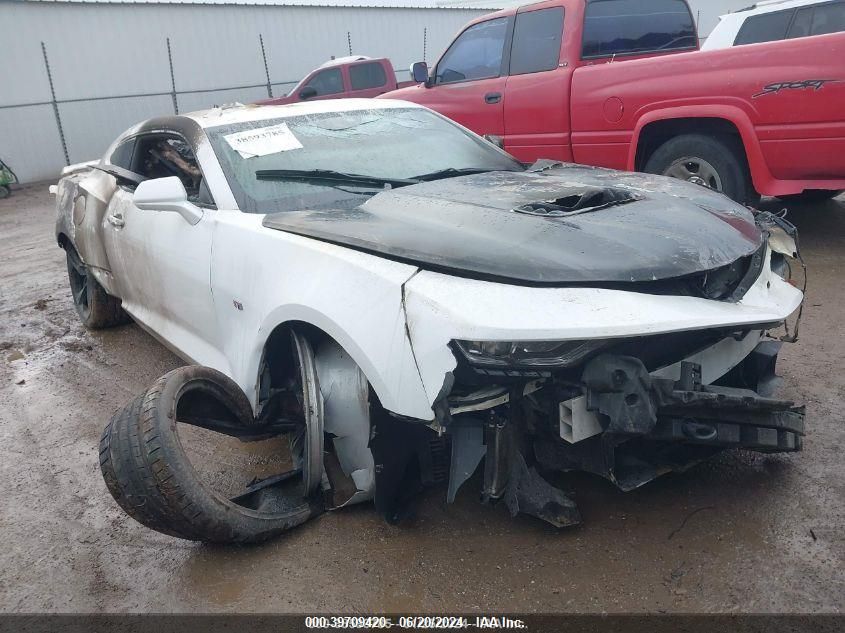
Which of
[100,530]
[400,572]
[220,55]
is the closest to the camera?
[400,572]

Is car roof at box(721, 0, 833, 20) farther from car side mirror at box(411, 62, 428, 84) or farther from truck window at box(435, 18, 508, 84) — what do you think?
car side mirror at box(411, 62, 428, 84)

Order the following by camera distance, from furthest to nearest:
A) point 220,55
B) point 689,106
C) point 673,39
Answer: point 220,55 < point 673,39 < point 689,106

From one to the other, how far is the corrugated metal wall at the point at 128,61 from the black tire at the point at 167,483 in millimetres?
15144

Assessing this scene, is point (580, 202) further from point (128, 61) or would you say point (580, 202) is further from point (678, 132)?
point (128, 61)

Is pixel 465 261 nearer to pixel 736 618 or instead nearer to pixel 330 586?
pixel 330 586

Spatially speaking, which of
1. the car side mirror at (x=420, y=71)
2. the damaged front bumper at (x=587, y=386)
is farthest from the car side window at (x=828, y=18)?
the damaged front bumper at (x=587, y=386)

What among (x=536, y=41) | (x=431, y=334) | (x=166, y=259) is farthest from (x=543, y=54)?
(x=431, y=334)

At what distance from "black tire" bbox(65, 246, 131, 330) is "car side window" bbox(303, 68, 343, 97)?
938cm

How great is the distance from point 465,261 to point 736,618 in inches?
53.2

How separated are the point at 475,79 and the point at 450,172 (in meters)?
3.54

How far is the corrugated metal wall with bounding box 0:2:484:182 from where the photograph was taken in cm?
1522

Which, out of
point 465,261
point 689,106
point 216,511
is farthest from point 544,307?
point 689,106

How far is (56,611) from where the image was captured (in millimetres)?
2451

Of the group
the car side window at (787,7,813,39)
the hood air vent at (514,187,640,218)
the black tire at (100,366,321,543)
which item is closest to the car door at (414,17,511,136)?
the car side window at (787,7,813,39)
